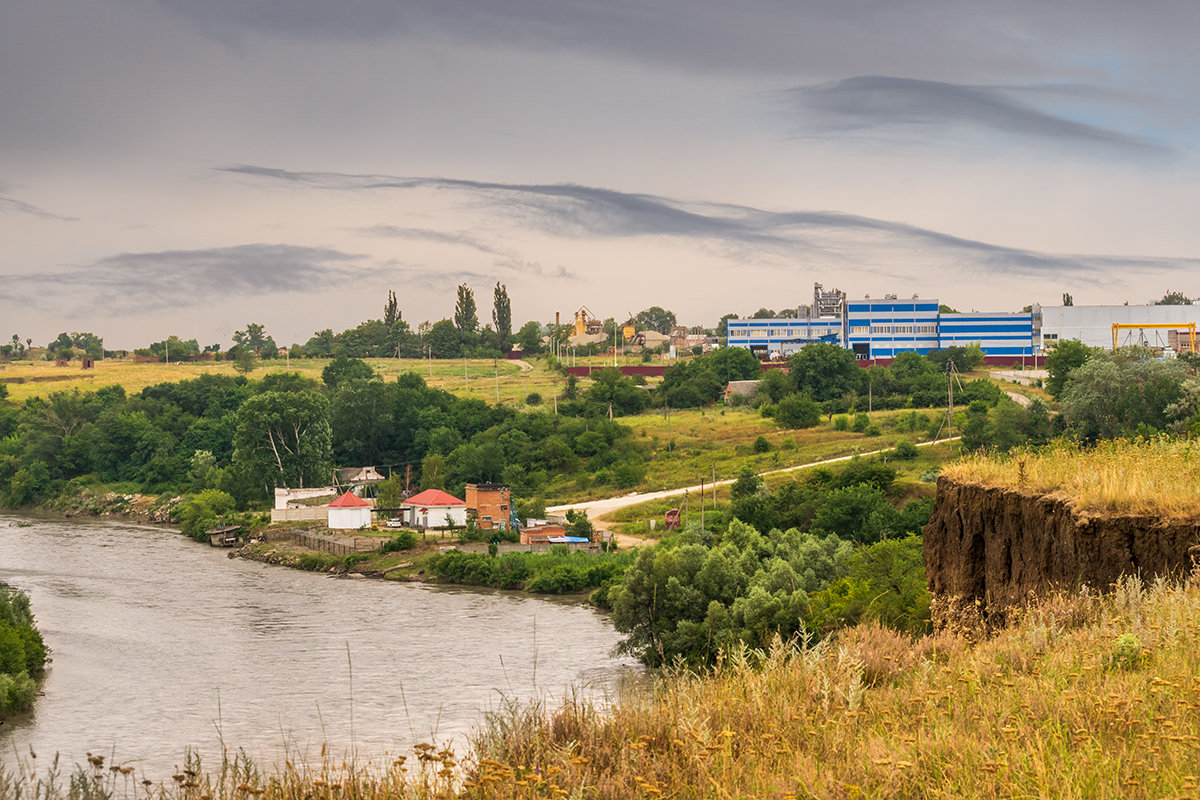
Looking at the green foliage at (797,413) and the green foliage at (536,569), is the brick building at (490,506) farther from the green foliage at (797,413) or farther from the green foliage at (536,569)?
the green foliage at (797,413)

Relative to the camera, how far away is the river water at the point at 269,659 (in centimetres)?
2583

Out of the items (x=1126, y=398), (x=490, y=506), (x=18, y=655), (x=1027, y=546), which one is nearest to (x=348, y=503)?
(x=490, y=506)

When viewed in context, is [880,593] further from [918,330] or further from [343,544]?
[918,330]

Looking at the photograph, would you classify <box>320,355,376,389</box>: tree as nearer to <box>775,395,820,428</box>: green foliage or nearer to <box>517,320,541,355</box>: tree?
<box>517,320,541,355</box>: tree

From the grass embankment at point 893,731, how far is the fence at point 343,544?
50.7 m


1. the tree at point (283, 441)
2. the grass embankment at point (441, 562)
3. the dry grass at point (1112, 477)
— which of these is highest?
the dry grass at point (1112, 477)

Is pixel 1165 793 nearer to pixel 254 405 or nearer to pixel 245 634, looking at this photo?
pixel 245 634

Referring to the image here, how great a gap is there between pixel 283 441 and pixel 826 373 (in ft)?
150

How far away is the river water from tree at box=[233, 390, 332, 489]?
23790 mm

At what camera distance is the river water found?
25828 millimetres

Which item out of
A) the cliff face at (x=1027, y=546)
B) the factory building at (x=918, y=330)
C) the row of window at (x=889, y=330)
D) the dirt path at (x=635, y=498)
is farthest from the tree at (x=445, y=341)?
the cliff face at (x=1027, y=546)

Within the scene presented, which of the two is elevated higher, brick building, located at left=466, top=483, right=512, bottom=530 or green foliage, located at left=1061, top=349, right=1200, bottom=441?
green foliage, located at left=1061, top=349, right=1200, bottom=441

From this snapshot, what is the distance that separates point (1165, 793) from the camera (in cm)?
559

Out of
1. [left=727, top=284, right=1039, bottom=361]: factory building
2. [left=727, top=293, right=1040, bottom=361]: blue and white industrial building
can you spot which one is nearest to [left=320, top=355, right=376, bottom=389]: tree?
[left=727, top=284, right=1039, bottom=361]: factory building
